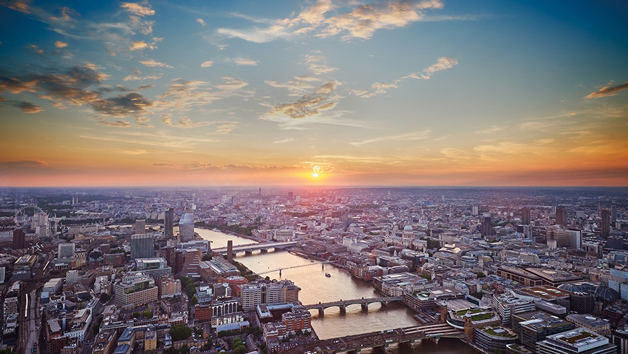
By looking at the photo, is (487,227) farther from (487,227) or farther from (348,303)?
(348,303)

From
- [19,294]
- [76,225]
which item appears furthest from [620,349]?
[76,225]

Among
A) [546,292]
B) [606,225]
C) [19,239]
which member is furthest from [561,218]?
[19,239]

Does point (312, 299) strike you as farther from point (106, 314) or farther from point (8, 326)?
point (8, 326)

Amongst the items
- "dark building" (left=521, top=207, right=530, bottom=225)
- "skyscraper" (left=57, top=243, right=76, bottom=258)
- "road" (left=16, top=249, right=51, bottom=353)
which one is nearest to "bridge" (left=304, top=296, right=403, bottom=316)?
"road" (left=16, top=249, right=51, bottom=353)

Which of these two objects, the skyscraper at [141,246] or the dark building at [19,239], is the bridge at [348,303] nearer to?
the skyscraper at [141,246]

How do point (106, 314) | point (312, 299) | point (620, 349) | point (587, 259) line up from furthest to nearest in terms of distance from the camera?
point (587, 259)
point (312, 299)
point (106, 314)
point (620, 349)

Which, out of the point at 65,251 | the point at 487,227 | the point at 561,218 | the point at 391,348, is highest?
the point at 561,218

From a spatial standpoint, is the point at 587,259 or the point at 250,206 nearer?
the point at 587,259
